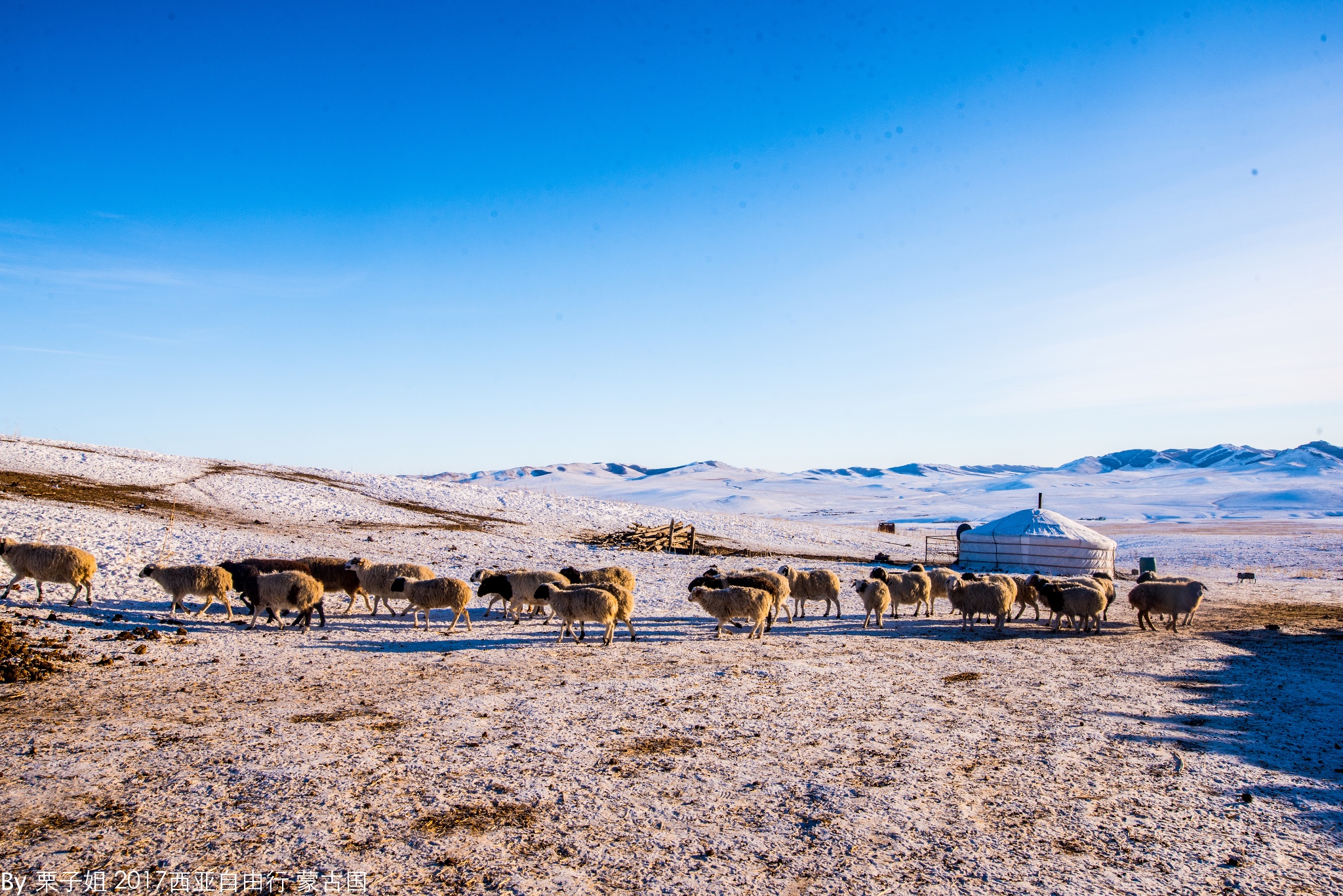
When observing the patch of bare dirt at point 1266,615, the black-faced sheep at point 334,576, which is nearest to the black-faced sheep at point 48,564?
the black-faced sheep at point 334,576

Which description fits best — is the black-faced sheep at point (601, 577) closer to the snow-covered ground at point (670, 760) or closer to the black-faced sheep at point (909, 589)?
the snow-covered ground at point (670, 760)

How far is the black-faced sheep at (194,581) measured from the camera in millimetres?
14172

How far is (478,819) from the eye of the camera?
5996mm

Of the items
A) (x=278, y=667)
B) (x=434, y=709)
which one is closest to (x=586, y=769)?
(x=434, y=709)

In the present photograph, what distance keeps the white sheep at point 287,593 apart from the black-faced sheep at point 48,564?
12.5 ft

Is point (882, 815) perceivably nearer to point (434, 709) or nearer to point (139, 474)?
point (434, 709)

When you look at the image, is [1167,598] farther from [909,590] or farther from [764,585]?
[764,585]

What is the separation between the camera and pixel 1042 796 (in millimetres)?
6707

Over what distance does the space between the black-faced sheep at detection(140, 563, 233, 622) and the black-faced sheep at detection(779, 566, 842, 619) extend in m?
11.8

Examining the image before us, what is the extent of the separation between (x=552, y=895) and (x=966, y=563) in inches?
1269

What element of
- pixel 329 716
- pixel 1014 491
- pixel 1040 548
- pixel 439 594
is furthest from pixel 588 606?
pixel 1014 491

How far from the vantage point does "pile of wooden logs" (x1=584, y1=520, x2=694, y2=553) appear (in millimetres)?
34250

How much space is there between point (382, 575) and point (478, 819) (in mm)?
10987

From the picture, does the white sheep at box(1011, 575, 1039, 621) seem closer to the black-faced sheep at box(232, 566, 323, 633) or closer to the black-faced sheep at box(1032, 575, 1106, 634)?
the black-faced sheep at box(1032, 575, 1106, 634)
